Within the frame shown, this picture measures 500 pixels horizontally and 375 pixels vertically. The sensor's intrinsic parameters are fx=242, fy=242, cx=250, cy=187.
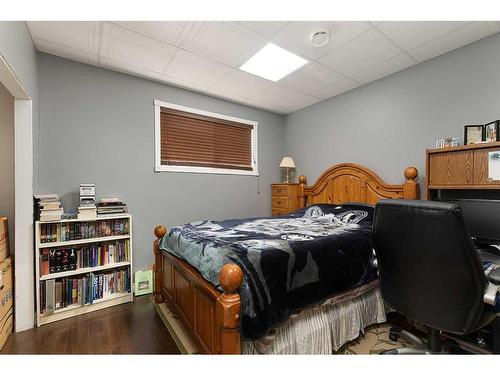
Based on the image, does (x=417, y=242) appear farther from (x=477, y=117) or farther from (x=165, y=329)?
(x=165, y=329)

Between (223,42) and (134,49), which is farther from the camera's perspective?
(134,49)

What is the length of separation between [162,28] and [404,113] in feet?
8.49

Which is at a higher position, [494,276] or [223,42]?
[223,42]

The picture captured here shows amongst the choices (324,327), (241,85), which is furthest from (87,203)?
(324,327)

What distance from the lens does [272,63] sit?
8.48ft

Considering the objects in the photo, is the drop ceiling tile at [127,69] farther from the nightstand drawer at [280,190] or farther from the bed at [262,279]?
the nightstand drawer at [280,190]

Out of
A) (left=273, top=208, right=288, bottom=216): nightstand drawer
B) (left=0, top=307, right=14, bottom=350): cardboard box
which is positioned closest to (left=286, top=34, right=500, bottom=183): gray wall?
(left=273, top=208, right=288, bottom=216): nightstand drawer

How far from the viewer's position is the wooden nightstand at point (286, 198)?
145 inches

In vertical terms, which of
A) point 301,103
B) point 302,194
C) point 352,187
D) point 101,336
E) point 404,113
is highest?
point 301,103

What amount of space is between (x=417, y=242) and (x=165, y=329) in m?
1.91

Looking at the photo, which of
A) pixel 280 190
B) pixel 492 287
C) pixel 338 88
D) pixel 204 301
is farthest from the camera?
pixel 280 190

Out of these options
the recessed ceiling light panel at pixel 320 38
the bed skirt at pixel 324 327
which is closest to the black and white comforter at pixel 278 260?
the bed skirt at pixel 324 327

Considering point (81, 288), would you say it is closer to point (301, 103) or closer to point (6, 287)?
point (6, 287)
